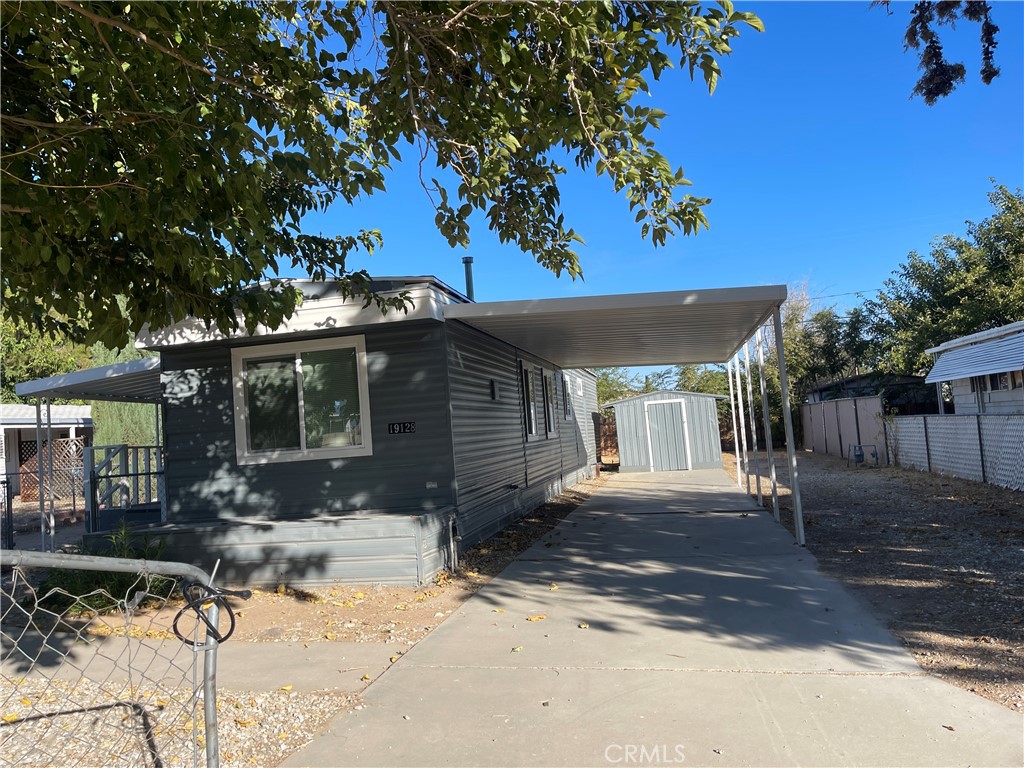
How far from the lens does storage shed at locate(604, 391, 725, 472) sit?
21.6 metres

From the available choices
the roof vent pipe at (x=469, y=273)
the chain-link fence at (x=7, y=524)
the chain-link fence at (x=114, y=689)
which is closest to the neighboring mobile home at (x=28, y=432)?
the chain-link fence at (x=7, y=524)

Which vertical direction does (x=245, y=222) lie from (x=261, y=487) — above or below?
above

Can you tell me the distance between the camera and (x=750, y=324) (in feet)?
33.2

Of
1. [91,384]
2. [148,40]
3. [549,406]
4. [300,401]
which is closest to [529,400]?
[549,406]

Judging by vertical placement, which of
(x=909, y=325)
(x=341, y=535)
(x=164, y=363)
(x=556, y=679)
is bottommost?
(x=556, y=679)

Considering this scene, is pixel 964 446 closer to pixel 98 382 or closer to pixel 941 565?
pixel 941 565

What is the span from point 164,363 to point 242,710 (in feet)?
20.5

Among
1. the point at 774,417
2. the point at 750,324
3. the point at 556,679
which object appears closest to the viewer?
the point at 556,679

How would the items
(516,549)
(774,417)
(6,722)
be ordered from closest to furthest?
(6,722) → (516,549) → (774,417)

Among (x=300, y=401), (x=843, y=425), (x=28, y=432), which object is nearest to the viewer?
(x=300, y=401)

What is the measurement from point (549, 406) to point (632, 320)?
6309 millimetres

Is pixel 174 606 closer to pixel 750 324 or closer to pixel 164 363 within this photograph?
pixel 164 363

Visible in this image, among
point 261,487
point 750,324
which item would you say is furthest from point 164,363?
point 750,324

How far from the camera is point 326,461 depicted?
29.1 ft
